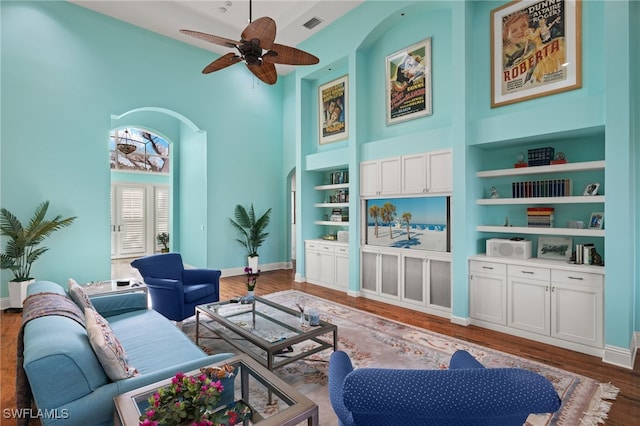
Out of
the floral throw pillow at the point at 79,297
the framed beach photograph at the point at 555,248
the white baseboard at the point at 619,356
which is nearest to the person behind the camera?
the floral throw pillow at the point at 79,297

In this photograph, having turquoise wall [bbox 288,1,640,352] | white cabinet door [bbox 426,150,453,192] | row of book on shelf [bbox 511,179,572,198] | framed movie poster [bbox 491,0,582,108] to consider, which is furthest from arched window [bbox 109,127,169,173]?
row of book on shelf [bbox 511,179,572,198]

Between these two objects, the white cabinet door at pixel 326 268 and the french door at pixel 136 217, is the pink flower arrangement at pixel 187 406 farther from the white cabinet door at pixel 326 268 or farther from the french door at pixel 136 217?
the french door at pixel 136 217

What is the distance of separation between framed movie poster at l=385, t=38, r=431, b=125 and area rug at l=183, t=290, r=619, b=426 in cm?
317

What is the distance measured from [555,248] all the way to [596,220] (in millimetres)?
517

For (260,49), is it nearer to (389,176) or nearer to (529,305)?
(389,176)

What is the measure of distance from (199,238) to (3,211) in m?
3.27

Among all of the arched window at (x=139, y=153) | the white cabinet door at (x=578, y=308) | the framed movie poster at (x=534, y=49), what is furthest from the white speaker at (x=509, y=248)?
the arched window at (x=139, y=153)

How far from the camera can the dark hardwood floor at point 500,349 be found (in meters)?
2.38

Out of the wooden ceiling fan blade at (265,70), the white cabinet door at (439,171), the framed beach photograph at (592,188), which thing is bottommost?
the framed beach photograph at (592,188)

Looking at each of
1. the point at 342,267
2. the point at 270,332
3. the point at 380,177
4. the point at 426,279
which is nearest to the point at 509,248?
the point at 426,279

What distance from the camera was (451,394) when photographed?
1.10 metres

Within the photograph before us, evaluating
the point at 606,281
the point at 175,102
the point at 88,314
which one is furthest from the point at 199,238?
the point at 606,281

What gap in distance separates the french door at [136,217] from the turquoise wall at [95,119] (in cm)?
283

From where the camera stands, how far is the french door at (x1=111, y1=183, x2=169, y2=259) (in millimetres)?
9312
